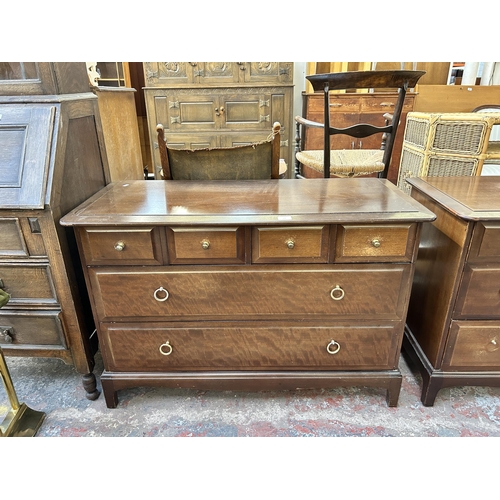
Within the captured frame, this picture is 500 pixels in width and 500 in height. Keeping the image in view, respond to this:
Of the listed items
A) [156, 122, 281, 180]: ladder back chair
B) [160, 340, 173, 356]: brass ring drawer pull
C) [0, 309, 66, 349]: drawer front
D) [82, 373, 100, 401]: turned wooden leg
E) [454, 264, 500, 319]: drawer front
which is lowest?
[82, 373, 100, 401]: turned wooden leg

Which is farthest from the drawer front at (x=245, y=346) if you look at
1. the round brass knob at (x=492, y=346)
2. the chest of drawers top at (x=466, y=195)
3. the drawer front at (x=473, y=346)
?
the chest of drawers top at (x=466, y=195)

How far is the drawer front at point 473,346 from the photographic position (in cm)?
140

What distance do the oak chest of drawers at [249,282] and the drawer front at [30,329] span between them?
192 millimetres

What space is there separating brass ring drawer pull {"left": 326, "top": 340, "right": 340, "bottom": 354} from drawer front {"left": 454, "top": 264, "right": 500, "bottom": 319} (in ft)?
1.54

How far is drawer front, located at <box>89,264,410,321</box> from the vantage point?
1.31 m

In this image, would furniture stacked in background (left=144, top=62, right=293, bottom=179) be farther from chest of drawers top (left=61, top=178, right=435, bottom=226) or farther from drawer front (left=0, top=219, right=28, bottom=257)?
drawer front (left=0, top=219, right=28, bottom=257)

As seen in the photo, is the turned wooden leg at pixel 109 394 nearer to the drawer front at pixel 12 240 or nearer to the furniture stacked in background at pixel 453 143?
the drawer front at pixel 12 240

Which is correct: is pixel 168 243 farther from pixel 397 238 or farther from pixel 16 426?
pixel 16 426

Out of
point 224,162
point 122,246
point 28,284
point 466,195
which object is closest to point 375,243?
point 466,195

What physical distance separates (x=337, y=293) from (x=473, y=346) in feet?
2.03

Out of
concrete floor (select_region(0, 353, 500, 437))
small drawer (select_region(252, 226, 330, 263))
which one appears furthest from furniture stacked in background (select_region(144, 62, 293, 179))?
small drawer (select_region(252, 226, 330, 263))

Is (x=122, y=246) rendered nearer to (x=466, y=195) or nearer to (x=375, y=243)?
(x=375, y=243)

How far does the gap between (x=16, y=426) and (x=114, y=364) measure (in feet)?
1.46

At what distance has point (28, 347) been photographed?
1472 mm
